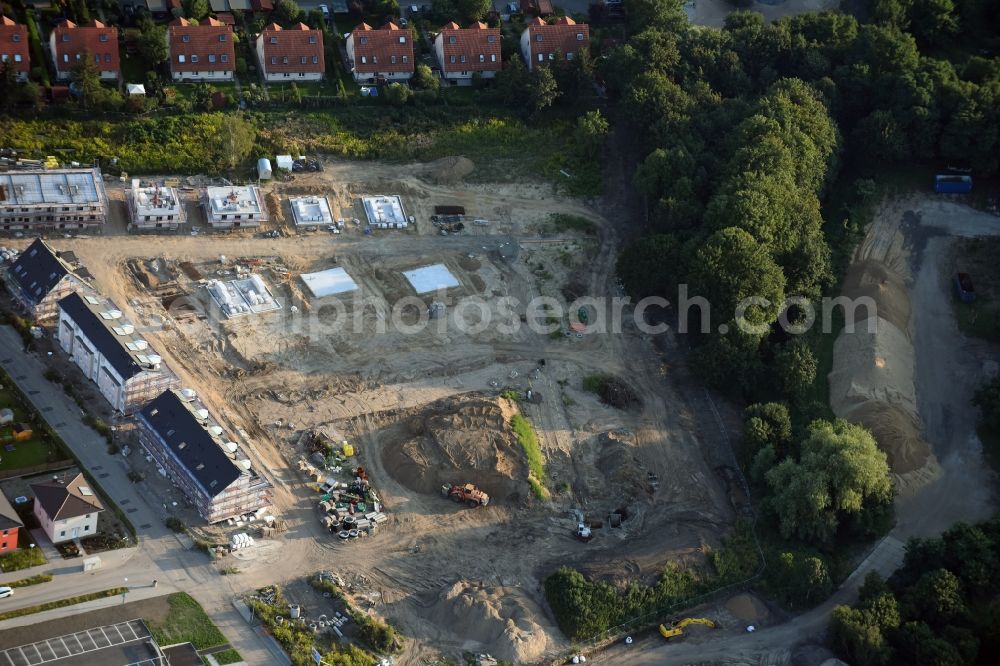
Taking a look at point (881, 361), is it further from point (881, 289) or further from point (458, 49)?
point (458, 49)

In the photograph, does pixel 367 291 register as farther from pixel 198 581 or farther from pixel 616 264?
pixel 198 581

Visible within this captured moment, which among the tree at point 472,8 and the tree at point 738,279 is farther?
the tree at point 472,8

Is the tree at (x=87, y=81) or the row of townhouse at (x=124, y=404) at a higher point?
the tree at (x=87, y=81)

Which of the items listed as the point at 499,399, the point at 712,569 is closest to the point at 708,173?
the point at 499,399

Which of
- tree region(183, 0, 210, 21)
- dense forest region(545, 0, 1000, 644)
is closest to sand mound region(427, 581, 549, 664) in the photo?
dense forest region(545, 0, 1000, 644)

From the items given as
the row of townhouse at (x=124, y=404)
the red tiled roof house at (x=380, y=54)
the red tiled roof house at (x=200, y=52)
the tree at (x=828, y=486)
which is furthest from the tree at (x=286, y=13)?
the tree at (x=828, y=486)

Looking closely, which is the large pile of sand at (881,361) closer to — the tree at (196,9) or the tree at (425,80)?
the tree at (425,80)
